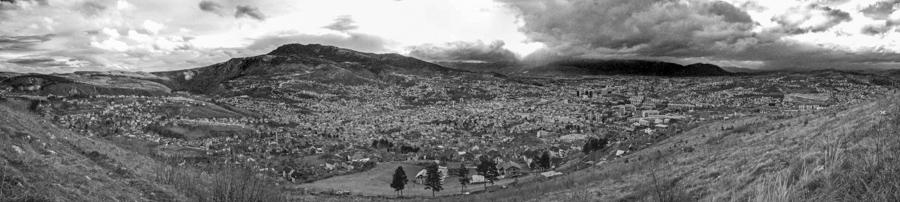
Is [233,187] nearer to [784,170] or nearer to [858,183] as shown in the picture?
[858,183]

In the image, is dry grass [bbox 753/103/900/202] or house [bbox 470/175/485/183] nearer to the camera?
dry grass [bbox 753/103/900/202]

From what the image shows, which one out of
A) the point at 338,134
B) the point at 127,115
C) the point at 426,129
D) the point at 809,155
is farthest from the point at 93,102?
the point at 809,155

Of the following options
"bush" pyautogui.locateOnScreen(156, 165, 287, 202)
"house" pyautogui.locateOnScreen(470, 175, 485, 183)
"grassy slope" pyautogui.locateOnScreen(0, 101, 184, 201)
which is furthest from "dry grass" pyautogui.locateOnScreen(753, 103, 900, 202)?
"house" pyautogui.locateOnScreen(470, 175, 485, 183)

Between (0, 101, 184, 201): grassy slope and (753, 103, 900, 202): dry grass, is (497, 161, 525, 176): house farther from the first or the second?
(753, 103, 900, 202): dry grass

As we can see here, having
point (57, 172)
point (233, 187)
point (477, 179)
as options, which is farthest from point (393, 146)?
point (233, 187)

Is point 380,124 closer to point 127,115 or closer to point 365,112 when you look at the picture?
point 365,112

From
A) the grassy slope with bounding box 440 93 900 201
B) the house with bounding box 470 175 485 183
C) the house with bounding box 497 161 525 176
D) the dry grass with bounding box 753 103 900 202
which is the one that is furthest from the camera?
the house with bounding box 497 161 525 176

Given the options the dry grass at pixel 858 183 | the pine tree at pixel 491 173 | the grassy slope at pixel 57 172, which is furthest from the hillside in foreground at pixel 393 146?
the pine tree at pixel 491 173

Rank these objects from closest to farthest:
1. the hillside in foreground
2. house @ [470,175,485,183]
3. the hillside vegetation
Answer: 1. the hillside vegetation
2. the hillside in foreground
3. house @ [470,175,485,183]

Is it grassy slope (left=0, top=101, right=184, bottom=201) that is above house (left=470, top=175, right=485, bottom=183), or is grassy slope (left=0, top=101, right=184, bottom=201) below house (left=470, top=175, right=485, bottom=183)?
above
